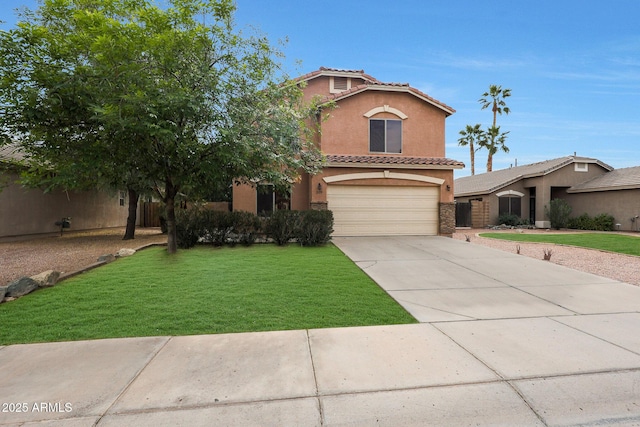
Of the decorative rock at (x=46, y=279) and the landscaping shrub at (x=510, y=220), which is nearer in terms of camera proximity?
the decorative rock at (x=46, y=279)

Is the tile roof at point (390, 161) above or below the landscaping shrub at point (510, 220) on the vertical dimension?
above

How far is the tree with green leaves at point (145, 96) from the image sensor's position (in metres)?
6.98

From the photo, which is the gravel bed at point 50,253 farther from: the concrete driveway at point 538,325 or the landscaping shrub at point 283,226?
the concrete driveway at point 538,325

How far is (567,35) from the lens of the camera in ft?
49.4

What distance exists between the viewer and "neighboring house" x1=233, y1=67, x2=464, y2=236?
14484 millimetres

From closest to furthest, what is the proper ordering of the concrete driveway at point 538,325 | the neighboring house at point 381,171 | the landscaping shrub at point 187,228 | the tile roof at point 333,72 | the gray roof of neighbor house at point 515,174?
the concrete driveway at point 538,325 < the landscaping shrub at point 187,228 < the neighboring house at point 381,171 < the tile roof at point 333,72 < the gray roof of neighbor house at point 515,174

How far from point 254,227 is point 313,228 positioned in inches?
86.2

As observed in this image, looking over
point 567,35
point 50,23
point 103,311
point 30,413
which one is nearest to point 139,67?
point 50,23

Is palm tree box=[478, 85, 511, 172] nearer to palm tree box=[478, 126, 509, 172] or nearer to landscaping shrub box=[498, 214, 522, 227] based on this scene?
palm tree box=[478, 126, 509, 172]

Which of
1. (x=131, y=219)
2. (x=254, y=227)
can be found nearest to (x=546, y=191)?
(x=254, y=227)

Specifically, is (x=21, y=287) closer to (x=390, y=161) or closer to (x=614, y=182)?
(x=390, y=161)

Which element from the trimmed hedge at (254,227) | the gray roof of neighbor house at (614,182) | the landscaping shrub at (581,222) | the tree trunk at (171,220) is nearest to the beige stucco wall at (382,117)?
the trimmed hedge at (254,227)

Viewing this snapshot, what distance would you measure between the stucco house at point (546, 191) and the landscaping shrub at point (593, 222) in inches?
24.3

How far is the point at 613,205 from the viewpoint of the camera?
67.6 feet
